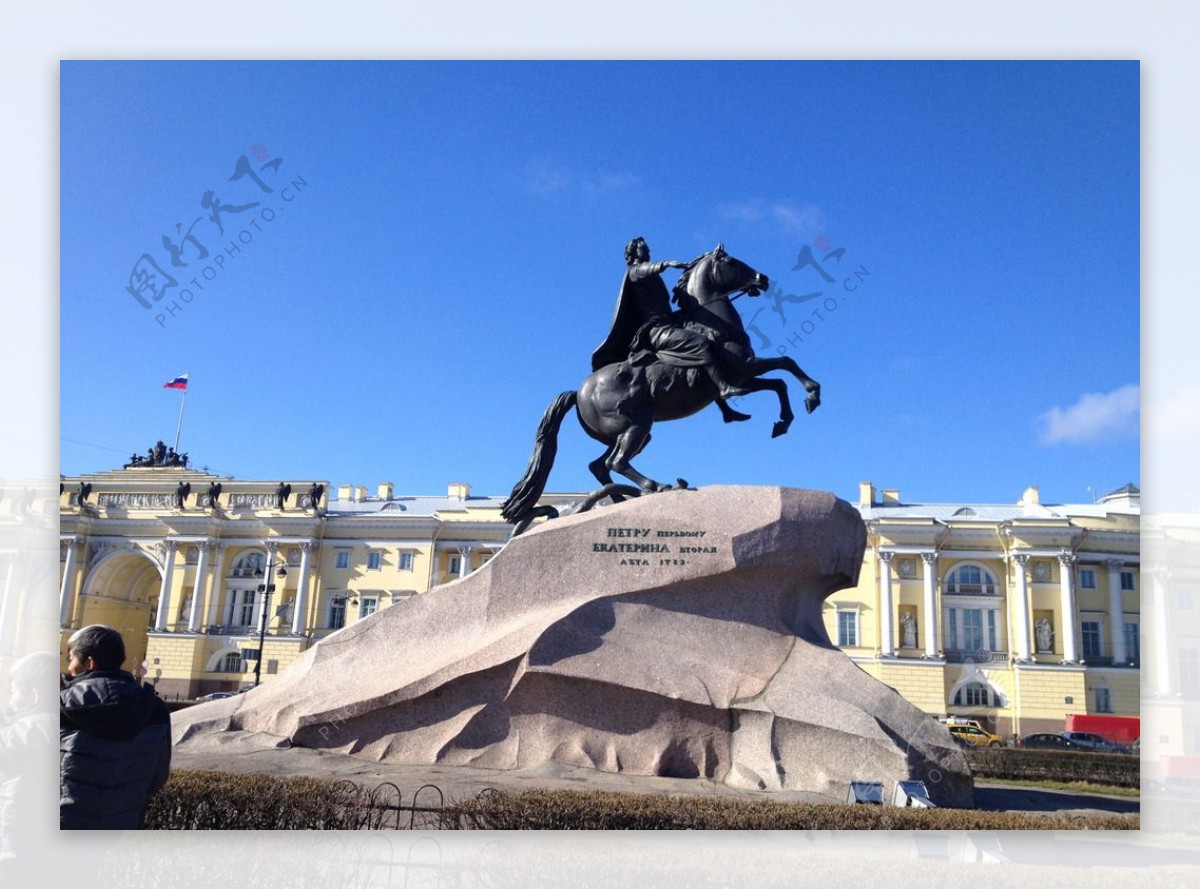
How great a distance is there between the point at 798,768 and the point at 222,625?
154 ft

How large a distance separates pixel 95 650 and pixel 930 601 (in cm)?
4755

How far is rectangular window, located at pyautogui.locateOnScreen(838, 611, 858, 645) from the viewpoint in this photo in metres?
48.7

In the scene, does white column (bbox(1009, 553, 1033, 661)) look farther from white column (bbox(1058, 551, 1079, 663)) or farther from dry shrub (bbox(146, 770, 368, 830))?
dry shrub (bbox(146, 770, 368, 830))

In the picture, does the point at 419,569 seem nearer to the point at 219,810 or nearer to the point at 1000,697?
the point at 1000,697

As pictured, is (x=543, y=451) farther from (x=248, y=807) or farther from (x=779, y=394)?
(x=248, y=807)

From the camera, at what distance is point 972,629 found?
159ft

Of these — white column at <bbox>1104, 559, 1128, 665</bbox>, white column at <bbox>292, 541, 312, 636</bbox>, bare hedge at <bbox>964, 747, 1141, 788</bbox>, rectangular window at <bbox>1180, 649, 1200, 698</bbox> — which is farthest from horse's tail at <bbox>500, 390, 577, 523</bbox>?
white column at <bbox>1104, 559, 1128, 665</bbox>

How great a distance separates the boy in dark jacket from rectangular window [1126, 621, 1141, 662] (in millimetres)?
50831

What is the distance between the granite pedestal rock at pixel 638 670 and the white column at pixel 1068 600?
4268cm

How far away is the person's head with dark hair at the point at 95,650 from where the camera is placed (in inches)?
178

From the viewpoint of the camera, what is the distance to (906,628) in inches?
1897

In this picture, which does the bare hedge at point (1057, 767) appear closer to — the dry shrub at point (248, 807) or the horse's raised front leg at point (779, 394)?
the horse's raised front leg at point (779, 394)

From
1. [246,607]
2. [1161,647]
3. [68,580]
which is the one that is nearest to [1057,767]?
[1161,647]

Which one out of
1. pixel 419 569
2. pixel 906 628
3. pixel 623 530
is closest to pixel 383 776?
pixel 623 530
